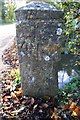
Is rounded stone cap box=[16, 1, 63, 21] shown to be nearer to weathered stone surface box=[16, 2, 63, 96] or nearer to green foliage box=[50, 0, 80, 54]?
weathered stone surface box=[16, 2, 63, 96]

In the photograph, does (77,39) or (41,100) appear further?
(77,39)

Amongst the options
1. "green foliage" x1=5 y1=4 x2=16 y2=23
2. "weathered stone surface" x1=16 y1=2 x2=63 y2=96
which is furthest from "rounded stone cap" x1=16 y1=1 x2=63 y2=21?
"green foliage" x1=5 y1=4 x2=16 y2=23

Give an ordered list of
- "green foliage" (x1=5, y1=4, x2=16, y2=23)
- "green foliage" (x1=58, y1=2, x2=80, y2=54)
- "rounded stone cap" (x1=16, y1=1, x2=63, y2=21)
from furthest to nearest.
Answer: "green foliage" (x1=5, y1=4, x2=16, y2=23) < "green foliage" (x1=58, y1=2, x2=80, y2=54) < "rounded stone cap" (x1=16, y1=1, x2=63, y2=21)

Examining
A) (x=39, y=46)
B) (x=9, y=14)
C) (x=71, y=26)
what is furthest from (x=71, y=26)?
(x=9, y=14)

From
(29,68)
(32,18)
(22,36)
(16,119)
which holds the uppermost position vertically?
(32,18)

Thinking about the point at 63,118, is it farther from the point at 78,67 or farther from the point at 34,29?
the point at 78,67

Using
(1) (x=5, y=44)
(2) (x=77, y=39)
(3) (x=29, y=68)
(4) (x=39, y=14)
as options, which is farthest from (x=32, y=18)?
(1) (x=5, y=44)

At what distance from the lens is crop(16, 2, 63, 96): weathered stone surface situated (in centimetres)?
353

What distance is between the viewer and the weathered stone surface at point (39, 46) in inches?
139

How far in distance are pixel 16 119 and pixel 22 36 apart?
1.07 m

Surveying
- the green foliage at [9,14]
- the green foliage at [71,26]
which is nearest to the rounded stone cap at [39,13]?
the green foliage at [71,26]

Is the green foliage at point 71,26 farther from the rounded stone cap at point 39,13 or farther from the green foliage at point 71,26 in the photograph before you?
the rounded stone cap at point 39,13

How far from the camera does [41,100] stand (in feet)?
12.6

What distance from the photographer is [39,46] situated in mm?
3656
